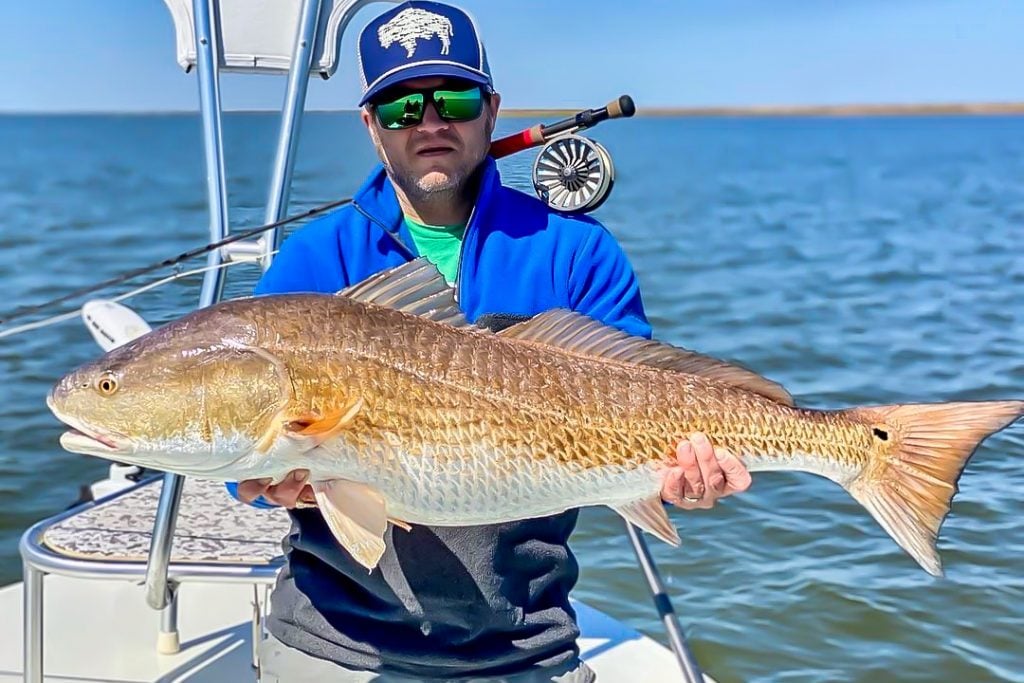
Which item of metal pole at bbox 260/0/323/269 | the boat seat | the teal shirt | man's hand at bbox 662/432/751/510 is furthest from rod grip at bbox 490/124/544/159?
the boat seat

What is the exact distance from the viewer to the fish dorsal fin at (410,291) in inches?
95.7

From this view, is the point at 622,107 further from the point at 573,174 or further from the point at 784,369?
the point at 784,369

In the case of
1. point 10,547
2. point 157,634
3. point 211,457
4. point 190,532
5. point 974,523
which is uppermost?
point 211,457

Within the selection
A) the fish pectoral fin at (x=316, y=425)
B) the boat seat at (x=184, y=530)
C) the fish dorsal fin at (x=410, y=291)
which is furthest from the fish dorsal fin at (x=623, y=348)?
the boat seat at (x=184, y=530)

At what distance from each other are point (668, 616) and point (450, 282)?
1.35 meters

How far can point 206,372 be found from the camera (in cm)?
225

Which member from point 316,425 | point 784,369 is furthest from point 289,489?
point 784,369

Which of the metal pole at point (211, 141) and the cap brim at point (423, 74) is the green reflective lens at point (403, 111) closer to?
the cap brim at point (423, 74)

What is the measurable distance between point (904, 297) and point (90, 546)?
48.5 feet

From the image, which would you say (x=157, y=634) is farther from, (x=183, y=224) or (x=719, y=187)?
(x=719, y=187)

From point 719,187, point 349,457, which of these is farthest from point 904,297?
point 719,187

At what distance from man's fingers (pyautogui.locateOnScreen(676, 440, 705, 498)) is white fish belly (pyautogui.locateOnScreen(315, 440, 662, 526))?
0.33ft

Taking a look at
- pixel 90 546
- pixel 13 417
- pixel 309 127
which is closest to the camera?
pixel 90 546

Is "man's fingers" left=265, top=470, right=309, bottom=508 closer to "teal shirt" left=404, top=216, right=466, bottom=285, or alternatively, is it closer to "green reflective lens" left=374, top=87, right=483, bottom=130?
"teal shirt" left=404, top=216, right=466, bottom=285
